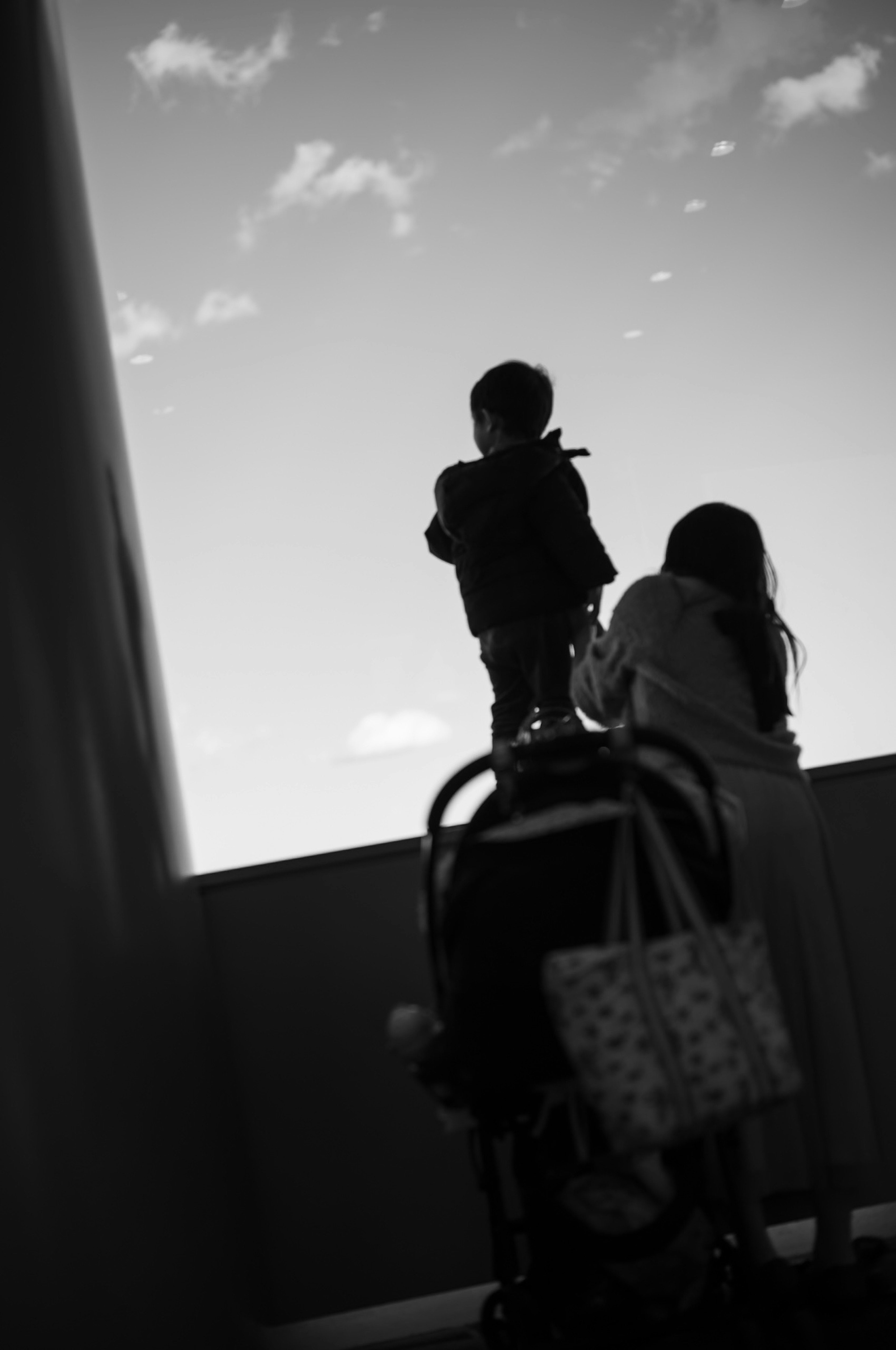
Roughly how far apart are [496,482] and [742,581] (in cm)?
73

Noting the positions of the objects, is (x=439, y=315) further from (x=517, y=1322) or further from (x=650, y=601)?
(x=517, y=1322)

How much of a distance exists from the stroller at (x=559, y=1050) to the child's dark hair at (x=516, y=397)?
1.15m

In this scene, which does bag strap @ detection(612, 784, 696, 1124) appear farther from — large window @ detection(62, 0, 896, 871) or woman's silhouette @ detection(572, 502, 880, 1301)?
large window @ detection(62, 0, 896, 871)

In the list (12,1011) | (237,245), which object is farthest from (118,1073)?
(237,245)

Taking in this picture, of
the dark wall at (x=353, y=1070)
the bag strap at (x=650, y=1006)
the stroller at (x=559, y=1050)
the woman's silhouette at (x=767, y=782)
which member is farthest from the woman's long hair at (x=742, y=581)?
the bag strap at (x=650, y=1006)

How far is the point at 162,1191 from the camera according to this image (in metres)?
2.19

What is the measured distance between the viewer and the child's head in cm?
323

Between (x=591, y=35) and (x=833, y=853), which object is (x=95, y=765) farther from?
(x=591, y=35)

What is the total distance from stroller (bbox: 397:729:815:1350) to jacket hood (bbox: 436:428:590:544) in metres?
0.98

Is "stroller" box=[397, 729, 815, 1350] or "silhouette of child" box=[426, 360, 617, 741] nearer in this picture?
"stroller" box=[397, 729, 815, 1350]

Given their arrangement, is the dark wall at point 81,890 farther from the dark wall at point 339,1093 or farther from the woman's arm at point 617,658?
the woman's arm at point 617,658

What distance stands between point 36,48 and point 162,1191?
89.7 inches

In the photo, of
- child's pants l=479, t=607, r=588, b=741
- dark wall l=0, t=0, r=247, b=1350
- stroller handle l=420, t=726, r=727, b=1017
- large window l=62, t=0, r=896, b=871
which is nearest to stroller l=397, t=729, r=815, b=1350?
stroller handle l=420, t=726, r=727, b=1017

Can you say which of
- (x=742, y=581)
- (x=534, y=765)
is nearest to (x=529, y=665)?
(x=742, y=581)
